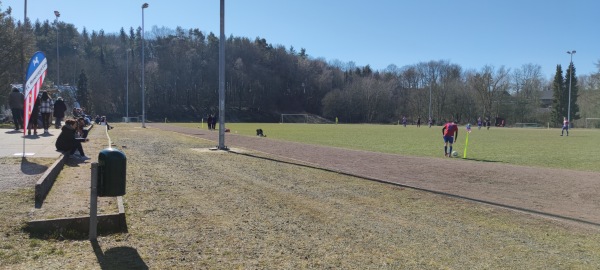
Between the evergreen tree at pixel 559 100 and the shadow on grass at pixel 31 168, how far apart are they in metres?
107

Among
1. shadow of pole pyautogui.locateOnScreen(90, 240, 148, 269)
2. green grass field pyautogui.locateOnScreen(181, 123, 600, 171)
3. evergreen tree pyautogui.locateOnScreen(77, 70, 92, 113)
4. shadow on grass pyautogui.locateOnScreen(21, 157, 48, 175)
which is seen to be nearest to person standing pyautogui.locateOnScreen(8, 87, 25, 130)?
shadow on grass pyautogui.locateOnScreen(21, 157, 48, 175)

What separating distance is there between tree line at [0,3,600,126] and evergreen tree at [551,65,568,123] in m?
0.22

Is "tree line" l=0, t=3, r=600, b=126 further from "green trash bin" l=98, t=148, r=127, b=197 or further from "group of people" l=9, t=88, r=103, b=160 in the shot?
"green trash bin" l=98, t=148, r=127, b=197

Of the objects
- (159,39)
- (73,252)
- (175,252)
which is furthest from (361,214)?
(159,39)

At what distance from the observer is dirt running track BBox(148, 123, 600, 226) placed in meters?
8.85

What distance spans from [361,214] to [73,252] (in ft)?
14.1

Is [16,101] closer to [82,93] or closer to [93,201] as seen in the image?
[93,201]

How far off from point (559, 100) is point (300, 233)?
4319 inches

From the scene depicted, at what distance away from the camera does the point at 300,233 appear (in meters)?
6.02

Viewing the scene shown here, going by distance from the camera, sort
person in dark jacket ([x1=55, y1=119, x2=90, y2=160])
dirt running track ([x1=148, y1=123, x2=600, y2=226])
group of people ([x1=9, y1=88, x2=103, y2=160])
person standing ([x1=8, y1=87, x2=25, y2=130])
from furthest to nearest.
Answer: person standing ([x1=8, y1=87, x2=25, y2=130]) < group of people ([x1=9, y1=88, x2=103, y2=160]) < person in dark jacket ([x1=55, y1=119, x2=90, y2=160]) < dirt running track ([x1=148, y1=123, x2=600, y2=226])

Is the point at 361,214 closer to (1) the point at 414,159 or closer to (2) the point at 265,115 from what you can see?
(1) the point at 414,159

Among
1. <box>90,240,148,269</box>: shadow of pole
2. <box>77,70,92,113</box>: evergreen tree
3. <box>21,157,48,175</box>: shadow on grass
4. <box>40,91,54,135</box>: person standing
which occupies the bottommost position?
<box>90,240,148,269</box>: shadow of pole

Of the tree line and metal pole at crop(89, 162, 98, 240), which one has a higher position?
the tree line

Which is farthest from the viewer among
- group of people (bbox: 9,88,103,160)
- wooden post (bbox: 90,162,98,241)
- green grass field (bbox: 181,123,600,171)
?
green grass field (bbox: 181,123,600,171)
